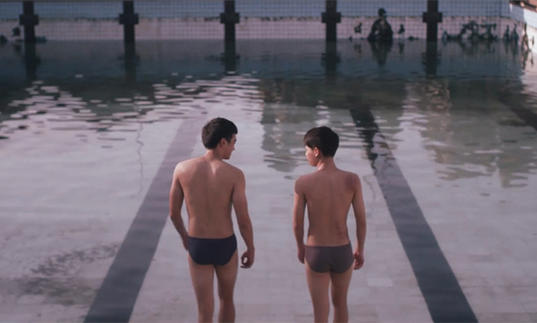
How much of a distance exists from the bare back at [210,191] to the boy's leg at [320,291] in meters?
0.49

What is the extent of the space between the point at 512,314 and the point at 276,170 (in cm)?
441

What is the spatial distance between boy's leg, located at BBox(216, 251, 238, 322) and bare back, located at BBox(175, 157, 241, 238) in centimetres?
16

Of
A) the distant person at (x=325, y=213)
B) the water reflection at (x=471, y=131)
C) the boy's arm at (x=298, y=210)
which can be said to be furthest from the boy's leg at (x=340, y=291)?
the water reflection at (x=471, y=131)

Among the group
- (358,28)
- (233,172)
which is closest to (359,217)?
(233,172)

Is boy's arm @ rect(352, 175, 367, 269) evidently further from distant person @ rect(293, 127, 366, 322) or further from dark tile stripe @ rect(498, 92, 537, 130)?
dark tile stripe @ rect(498, 92, 537, 130)

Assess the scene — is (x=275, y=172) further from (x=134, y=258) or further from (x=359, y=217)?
(x=359, y=217)

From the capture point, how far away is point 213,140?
4914 mm

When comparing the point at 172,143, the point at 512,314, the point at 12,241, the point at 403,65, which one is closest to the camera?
the point at 512,314

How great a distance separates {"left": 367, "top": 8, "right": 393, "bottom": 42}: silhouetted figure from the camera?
84.5 feet

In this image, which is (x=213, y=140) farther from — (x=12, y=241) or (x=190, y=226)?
(x=12, y=241)

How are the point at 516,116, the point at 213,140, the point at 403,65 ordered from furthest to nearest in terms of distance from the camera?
the point at 403,65 → the point at 516,116 → the point at 213,140

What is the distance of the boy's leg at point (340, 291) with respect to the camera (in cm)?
495

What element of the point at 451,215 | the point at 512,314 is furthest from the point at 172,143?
the point at 512,314

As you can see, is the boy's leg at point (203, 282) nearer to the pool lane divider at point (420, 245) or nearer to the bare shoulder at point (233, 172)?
the bare shoulder at point (233, 172)
